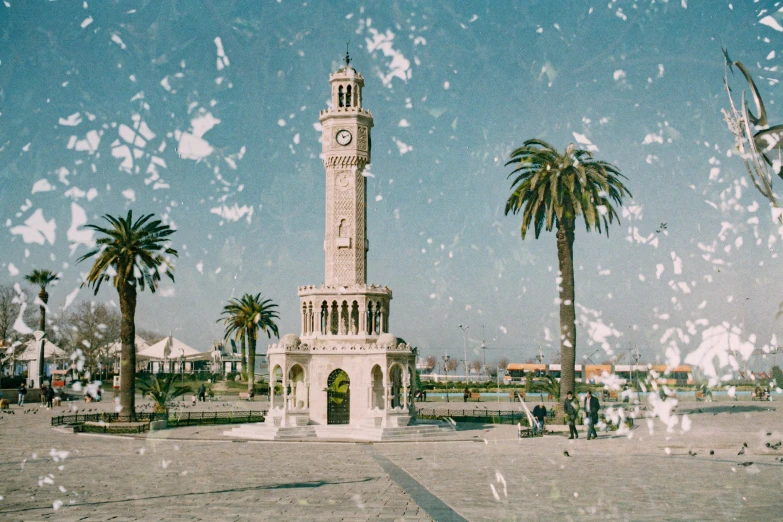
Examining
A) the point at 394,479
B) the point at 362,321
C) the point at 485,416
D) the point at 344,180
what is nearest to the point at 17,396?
the point at 362,321

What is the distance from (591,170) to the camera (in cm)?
4312

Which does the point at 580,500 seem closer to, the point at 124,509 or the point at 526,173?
the point at 124,509

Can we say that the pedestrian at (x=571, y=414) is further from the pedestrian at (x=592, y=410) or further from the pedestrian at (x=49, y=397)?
the pedestrian at (x=49, y=397)

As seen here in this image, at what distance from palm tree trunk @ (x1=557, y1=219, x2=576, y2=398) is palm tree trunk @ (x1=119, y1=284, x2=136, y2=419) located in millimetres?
24732

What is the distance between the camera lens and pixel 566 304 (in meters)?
42.8

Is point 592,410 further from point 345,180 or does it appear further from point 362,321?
point 345,180

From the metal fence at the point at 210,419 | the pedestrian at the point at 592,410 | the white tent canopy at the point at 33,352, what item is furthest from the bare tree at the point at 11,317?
the pedestrian at the point at 592,410

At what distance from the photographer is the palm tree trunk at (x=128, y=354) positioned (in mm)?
42250

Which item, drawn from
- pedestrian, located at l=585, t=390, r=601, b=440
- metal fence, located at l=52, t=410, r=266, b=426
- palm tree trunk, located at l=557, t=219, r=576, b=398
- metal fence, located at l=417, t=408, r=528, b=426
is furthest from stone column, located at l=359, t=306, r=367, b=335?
pedestrian, located at l=585, t=390, r=601, b=440

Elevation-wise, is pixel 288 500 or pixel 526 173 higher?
pixel 526 173

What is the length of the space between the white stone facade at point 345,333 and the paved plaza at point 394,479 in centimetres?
630

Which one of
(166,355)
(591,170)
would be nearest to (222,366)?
(166,355)

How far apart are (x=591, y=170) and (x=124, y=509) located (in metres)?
34.0

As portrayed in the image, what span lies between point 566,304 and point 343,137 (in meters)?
17.0
